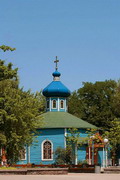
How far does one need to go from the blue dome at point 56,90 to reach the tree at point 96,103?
12291 mm

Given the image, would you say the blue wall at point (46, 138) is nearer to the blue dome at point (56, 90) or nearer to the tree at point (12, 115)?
the blue dome at point (56, 90)

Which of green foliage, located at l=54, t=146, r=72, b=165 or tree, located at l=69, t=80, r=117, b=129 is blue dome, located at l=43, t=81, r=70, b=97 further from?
tree, located at l=69, t=80, r=117, b=129

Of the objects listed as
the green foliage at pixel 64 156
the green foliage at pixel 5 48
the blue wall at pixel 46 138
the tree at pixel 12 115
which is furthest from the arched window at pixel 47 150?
the green foliage at pixel 5 48

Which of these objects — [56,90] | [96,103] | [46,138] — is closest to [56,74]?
[56,90]

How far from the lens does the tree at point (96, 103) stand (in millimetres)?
62781

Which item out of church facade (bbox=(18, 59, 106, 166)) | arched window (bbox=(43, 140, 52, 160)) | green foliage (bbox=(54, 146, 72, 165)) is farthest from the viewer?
arched window (bbox=(43, 140, 52, 160))

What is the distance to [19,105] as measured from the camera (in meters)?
33.2

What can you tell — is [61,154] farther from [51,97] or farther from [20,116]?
[20,116]

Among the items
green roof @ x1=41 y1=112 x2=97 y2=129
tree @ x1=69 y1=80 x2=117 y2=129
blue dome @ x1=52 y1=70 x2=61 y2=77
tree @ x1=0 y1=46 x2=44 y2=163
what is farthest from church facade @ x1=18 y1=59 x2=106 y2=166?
tree @ x1=69 y1=80 x2=117 y2=129

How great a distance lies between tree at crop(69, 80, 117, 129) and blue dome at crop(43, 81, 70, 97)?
12291mm

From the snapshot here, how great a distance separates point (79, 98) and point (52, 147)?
20.7 metres

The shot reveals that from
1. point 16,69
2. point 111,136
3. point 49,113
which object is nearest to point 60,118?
point 49,113

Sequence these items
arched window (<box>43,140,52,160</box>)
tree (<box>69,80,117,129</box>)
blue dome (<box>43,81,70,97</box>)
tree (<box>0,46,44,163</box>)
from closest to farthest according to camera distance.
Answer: tree (<box>0,46,44,163</box>), arched window (<box>43,140,52,160</box>), blue dome (<box>43,81,70,97</box>), tree (<box>69,80,117,129</box>)

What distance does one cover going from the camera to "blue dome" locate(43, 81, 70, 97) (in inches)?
2012
